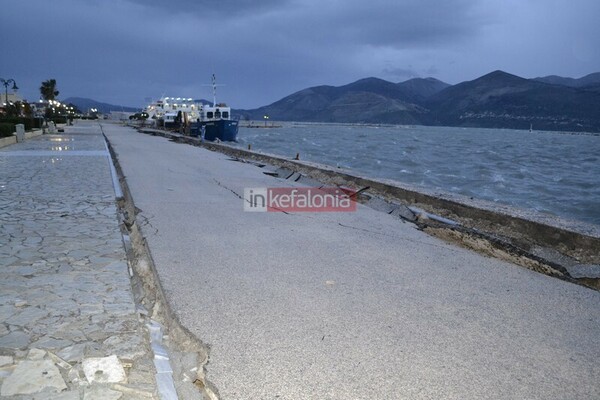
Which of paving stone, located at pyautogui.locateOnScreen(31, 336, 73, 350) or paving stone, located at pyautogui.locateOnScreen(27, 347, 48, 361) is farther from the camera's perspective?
paving stone, located at pyautogui.locateOnScreen(31, 336, 73, 350)

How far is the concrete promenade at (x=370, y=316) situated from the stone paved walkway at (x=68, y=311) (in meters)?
0.44

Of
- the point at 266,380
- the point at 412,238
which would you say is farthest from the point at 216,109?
the point at 266,380

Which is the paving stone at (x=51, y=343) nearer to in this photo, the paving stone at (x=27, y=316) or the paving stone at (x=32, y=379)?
the paving stone at (x=32, y=379)

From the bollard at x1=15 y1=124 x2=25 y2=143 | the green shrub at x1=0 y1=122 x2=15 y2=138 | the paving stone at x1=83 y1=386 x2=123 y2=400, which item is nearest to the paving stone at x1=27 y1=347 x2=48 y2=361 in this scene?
the paving stone at x1=83 y1=386 x2=123 y2=400

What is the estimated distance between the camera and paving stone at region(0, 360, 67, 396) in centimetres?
243

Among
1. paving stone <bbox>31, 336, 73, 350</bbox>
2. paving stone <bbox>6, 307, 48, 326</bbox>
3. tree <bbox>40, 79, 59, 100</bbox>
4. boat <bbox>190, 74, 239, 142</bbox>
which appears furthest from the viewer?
tree <bbox>40, 79, 59, 100</bbox>

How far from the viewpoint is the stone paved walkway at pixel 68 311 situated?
2.52 metres

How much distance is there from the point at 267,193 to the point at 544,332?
276 inches

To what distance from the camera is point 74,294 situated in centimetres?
368

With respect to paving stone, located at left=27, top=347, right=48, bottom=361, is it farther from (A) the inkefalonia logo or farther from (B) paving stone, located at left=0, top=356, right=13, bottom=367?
(A) the inkefalonia logo

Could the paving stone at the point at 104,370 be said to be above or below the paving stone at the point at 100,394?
above

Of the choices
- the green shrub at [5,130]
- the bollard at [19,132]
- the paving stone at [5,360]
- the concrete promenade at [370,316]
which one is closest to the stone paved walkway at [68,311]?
the paving stone at [5,360]

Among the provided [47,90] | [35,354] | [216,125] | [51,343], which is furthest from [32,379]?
[47,90]

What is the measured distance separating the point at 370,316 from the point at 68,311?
2268mm
